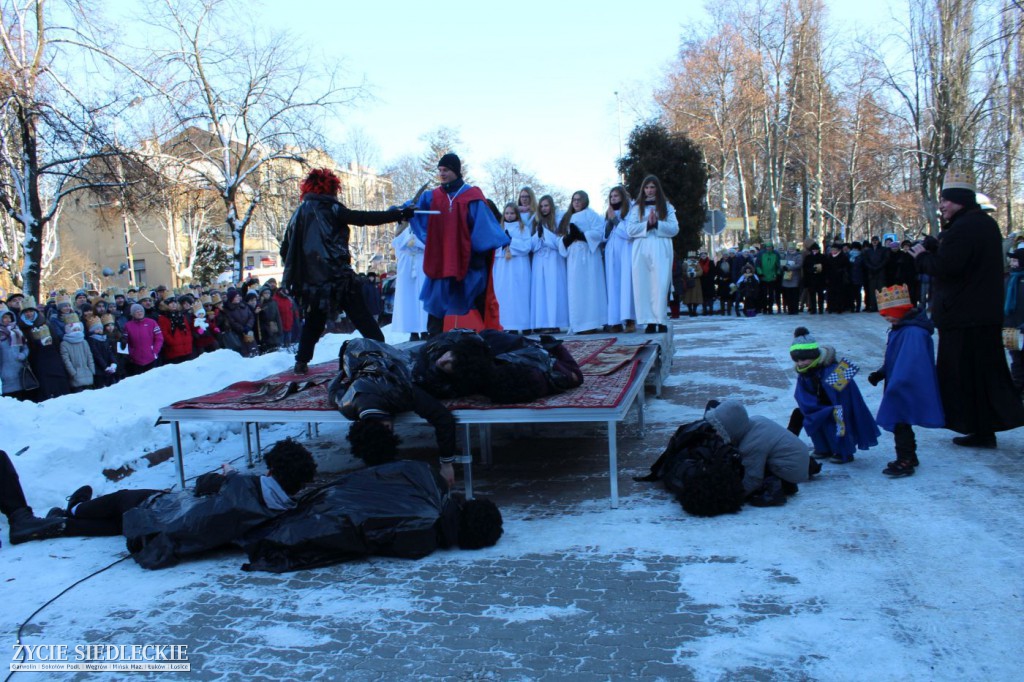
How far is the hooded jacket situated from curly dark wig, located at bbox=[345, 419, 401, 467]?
83.4 inches

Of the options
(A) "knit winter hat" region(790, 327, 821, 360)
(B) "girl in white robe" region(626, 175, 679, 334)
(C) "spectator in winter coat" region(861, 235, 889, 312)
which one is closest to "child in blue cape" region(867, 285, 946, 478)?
(A) "knit winter hat" region(790, 327, 821, 360)

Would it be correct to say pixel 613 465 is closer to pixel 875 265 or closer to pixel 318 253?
pixel 318 253

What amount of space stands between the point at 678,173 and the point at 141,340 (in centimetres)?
1703

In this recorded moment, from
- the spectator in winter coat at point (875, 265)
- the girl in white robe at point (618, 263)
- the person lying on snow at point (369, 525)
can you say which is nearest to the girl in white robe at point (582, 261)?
the girl in white robe at point (618, 263)

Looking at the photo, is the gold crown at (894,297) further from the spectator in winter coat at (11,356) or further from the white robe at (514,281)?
the spectator in winter coat at (11,356)

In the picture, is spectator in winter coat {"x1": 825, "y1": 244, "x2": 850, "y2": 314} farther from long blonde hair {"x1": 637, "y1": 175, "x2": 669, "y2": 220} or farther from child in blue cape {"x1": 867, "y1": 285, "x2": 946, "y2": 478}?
child in blue cape {"x1": 867, "y1": 285, "x2": 946, "y2": 478}

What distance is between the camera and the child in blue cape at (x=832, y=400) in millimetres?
5594

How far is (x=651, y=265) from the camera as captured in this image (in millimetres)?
10547

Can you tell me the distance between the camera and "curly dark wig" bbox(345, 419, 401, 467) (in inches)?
203

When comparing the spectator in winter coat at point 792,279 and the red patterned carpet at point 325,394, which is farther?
the spectator in winter coat at point 792,279

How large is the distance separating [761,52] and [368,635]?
3699cm

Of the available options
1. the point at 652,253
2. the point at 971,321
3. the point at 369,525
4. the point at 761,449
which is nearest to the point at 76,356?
the point at 369,525

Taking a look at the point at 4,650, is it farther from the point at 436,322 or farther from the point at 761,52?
the point at 761,52

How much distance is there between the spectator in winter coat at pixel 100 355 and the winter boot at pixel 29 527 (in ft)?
18.8
